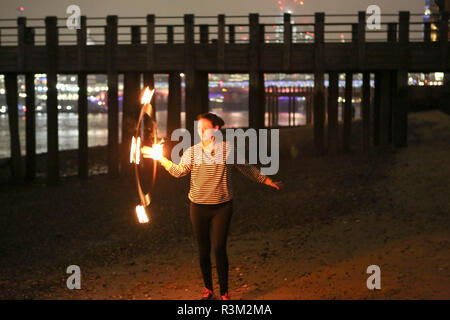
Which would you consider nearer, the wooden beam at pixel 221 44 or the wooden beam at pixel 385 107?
the wooden beam at pixel 221 44

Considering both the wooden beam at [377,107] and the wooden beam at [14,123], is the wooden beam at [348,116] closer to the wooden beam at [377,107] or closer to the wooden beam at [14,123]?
the wooden beam at [377,107]

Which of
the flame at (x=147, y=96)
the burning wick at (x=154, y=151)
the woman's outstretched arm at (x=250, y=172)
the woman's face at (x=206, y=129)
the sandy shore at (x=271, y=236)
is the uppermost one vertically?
the flame at (x=147, y=96)

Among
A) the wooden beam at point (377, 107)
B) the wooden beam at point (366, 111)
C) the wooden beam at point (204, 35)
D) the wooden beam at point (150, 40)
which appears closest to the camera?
the wooden beam at point (150, 40)

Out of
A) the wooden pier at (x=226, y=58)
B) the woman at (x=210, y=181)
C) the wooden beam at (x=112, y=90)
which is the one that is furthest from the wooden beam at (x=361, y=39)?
the woman at (x=210, y=181)

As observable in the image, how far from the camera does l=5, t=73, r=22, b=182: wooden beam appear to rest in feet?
74.2

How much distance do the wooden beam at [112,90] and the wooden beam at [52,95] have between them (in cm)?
186

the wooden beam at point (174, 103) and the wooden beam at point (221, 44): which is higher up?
the wooden beam at point (221, 44)

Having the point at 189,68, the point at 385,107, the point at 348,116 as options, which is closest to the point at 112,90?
the point at 189,68

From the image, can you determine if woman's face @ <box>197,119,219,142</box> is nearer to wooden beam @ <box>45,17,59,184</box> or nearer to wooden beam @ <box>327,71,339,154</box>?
wooden beam @ <box>327,71,339,154</box>

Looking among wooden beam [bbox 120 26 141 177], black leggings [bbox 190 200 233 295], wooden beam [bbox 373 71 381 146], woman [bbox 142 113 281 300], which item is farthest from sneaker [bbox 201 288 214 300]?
wooden beam [bbox 373 71 381 146]

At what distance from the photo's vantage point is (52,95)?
2050cm

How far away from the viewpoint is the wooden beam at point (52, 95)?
64.8 feet

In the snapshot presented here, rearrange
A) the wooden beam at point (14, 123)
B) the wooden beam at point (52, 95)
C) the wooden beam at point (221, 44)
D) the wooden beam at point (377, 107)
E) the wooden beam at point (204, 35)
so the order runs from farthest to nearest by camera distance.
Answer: the wooden beam at point (14, 123)
the wooden beam at point (377, 107)
the wooden beam at point (52, 95)
the wooden beam at point (204, 35)
the wooden beam at point (221, 44)
